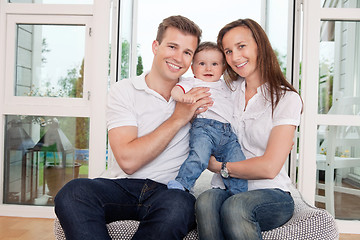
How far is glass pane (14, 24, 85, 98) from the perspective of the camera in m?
2.84

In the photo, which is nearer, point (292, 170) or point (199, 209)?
point (199, 209)

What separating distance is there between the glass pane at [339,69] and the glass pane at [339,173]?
0.21 m

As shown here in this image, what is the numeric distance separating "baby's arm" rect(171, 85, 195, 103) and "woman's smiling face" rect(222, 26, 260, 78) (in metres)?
0.25

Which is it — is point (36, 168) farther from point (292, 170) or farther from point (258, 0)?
point (258, 0)

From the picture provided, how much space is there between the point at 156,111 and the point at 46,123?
5.05ft

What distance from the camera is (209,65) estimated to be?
1.73 meters

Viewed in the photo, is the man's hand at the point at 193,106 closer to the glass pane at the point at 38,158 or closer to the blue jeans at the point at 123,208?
the blue jeans at the point at 123,208

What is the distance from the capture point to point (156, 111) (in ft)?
5.44

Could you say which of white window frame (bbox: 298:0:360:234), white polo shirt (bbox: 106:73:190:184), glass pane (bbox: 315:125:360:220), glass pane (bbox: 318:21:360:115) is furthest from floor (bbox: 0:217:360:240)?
white polo shirt (bbox: 106:73:190:184)

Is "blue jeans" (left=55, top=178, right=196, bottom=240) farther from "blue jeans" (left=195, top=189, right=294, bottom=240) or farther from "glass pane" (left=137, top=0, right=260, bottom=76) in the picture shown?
"glass pane" (left=137, top=0, right=260, bottom=76)

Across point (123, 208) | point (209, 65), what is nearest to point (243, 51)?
point (209, 65)

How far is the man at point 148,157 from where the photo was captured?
1.23 metres

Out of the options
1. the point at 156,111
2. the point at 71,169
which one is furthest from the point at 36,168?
the point at 156,111

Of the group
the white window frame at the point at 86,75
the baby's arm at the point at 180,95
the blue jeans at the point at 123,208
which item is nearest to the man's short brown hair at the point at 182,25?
the baby's arm at the point at 180,95
